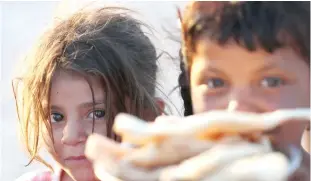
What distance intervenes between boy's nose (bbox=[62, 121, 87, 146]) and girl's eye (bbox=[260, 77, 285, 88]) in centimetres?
44

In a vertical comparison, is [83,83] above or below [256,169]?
below

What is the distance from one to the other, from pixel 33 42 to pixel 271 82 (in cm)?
75

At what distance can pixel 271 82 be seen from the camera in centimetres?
71

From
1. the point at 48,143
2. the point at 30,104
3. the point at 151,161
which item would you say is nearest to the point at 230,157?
the point at 151,161

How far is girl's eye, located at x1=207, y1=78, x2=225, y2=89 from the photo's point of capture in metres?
0.74

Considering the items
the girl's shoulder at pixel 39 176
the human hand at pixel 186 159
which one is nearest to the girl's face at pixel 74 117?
the girl's shoulder at pixel 39 176

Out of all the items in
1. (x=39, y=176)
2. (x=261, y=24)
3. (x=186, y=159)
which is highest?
(x=261, y=24)

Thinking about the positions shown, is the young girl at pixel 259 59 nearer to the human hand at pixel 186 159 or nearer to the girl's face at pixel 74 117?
the human hand at pixel 186 159

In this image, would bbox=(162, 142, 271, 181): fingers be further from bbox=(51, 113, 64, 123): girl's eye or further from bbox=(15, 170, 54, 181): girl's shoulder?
bbox=(15, 170, 54, 181): girl's shoulder

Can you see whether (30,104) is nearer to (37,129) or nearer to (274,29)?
(37,129)

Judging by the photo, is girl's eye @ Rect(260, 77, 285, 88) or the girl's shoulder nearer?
girl's eye @ Rect(260, 77, 285, 88)

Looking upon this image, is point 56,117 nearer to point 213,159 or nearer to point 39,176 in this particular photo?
point 39,176

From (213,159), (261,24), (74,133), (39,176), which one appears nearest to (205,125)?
(213,159)

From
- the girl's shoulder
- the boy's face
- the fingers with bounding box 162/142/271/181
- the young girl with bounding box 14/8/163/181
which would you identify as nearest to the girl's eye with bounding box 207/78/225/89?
the boy's face
